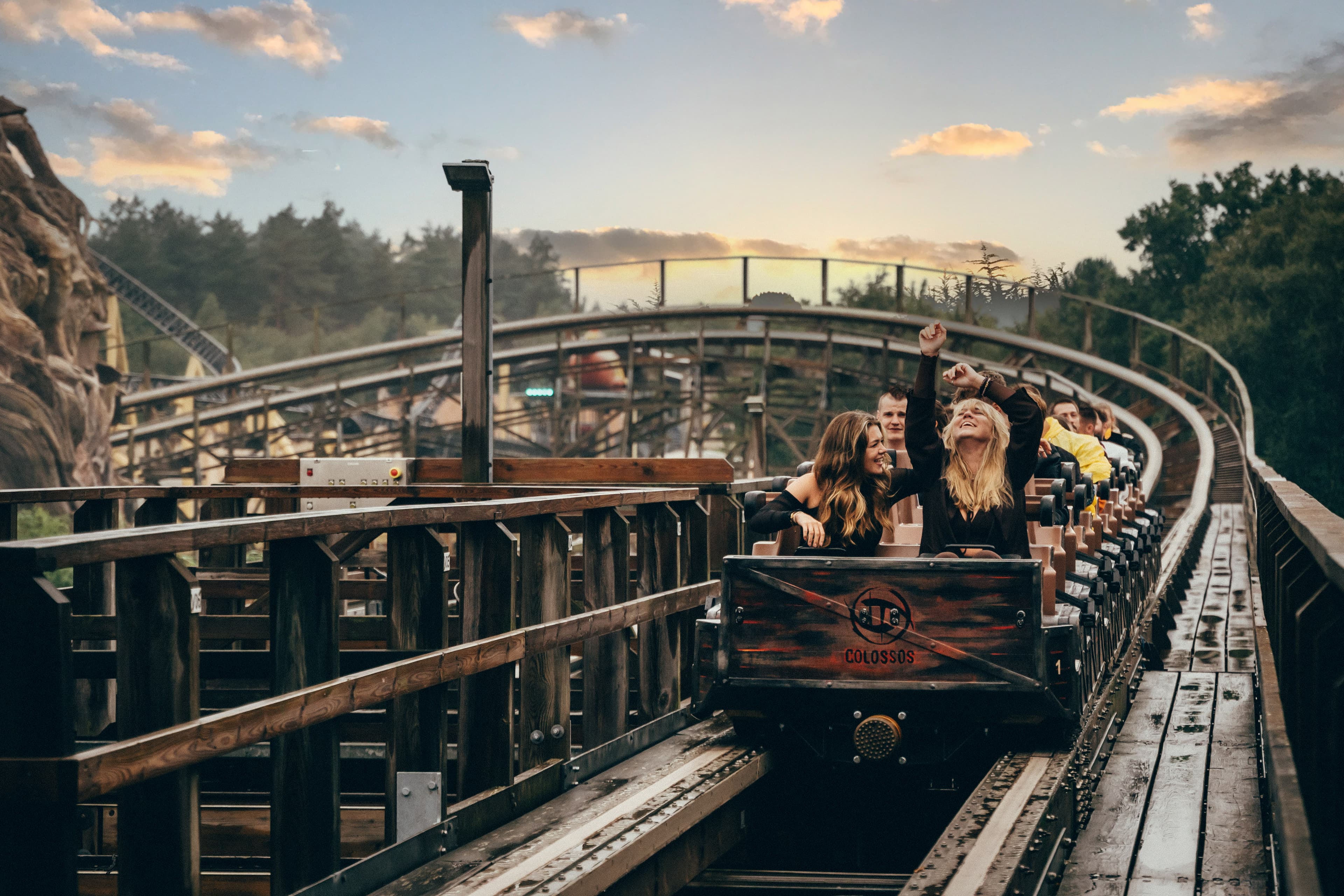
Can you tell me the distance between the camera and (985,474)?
18.4 feet

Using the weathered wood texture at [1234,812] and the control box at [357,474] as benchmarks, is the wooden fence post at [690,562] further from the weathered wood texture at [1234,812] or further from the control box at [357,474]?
the weathered wood texture at [1234,812]

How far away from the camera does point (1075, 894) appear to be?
4.19 metres

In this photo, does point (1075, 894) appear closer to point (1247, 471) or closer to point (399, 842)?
point (399, 842)

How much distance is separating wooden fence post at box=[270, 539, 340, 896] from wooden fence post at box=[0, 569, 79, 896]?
2.87 feet

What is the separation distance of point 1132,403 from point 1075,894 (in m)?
32.2

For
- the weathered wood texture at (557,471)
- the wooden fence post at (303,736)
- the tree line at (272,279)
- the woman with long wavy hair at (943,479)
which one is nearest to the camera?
the wooden fence post at (303,736)

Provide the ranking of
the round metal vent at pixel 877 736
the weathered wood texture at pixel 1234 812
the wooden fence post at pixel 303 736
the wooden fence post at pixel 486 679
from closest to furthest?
the wooden fence post at pixel 303 736, the weathered wood texture at pixel 1234 812, the wooden fence post at pixel 486 679, the round metal vent at pixel 877 736

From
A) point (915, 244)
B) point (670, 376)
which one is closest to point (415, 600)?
point (670, 376)

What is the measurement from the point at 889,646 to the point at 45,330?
31.6 m

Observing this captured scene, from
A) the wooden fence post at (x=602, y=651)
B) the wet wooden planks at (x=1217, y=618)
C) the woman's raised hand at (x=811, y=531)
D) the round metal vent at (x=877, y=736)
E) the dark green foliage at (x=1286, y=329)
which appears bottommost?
the wet wooden planks at (x=1217, y=618)

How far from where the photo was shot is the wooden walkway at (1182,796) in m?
4.30

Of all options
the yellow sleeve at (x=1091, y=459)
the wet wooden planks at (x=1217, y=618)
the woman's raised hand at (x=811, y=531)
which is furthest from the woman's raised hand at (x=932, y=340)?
the wet wooden planks at (x=1217, y=618)

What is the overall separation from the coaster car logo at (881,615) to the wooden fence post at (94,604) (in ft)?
10.4

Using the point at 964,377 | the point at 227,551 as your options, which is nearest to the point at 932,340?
the point at 964,377
